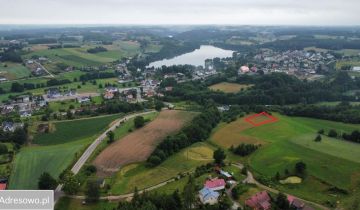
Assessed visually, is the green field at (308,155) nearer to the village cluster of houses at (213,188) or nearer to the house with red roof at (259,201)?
the house with red roof at (259,201)

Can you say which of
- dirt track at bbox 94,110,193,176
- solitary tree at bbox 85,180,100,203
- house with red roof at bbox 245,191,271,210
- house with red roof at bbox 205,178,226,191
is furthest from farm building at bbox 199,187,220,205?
dirt track at bbox 94,110,193,176

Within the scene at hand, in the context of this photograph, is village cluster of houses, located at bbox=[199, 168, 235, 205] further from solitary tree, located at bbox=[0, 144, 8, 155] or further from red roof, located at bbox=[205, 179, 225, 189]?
solitary tree, located at bbox=[0, 144, 8, 155]

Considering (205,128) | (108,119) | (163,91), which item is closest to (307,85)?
(163,91)

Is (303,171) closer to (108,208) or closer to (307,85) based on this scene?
(108,208)

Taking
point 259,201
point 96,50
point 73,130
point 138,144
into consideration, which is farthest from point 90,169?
point 96,50

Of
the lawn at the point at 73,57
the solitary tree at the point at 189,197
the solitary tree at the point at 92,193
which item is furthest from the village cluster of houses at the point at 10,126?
the lawn at the point at 73,57

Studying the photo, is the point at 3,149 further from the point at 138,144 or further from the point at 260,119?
the point at 260,119
